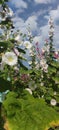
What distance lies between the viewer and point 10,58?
10.6ft

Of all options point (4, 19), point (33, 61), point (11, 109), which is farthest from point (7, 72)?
point (33, 61)

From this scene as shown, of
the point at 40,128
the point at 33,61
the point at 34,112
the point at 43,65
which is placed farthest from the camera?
the point at 33,61

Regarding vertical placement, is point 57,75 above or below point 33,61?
below

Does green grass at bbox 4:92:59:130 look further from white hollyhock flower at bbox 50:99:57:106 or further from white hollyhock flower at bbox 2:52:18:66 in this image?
white hollyhock flower at bbox 50:99:57:106

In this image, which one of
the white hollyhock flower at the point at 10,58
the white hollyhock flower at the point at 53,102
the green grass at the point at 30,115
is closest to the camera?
the green grass at the point at 30,115

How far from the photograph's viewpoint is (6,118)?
114 inches

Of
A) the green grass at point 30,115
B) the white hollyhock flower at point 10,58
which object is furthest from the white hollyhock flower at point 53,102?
the green grass at point 30,115

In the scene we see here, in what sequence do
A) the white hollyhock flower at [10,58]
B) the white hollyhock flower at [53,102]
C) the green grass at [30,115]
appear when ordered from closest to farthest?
the green grass at [30,115] → the white hollyhock flower at [10,58] → the white hollyhock flower at [53,102]

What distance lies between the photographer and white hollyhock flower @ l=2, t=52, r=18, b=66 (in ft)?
10.6

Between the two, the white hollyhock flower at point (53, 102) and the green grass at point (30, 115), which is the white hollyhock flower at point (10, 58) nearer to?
the green grass at point (30, 115)

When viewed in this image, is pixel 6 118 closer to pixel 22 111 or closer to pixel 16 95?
pixel 22 111

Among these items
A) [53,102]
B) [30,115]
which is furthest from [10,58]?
[53,102]

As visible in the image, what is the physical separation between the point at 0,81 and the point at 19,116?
0.52 metres

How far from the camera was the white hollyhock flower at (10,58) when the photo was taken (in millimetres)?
3229
